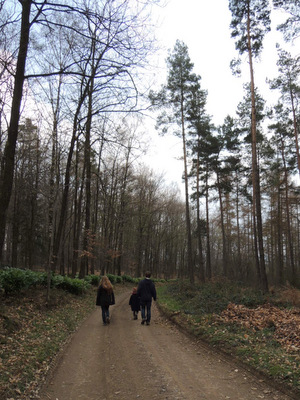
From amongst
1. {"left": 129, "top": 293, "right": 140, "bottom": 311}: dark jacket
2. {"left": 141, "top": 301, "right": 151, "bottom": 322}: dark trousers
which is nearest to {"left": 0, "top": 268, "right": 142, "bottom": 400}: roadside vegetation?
{"left": 129, "top": 293, "right": 140, "bottom": 311}: dark jacket

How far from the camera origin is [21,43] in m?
6.98

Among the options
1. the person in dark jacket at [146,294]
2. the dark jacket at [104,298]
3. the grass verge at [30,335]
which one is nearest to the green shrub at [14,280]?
the grass verge at [30,335]

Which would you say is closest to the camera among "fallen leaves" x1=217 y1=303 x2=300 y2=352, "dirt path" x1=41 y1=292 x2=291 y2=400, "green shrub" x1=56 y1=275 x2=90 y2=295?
"dirt path" x1=41 y1=292 x2=291 y2=400

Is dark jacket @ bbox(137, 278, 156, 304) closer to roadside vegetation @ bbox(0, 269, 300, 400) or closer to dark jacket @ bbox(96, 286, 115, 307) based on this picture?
dark jacket @ bbox(96, 286, 115, 307)

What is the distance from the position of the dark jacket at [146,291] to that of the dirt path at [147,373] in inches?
72.9

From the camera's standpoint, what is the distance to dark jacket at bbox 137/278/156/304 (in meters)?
9.47

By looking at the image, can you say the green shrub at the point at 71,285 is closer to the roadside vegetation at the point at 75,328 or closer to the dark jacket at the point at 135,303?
the roadside vegetation at the point at 75,328

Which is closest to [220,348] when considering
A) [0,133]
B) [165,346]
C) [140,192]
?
[165,346]

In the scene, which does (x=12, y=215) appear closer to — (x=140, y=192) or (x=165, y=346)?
(x=140, y=192)

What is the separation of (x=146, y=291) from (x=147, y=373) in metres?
4.68

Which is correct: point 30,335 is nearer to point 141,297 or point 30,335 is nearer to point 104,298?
point 104,298

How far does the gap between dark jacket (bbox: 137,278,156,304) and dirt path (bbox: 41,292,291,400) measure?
185cm

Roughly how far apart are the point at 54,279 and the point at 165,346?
7.21 meters

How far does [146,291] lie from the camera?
31.5ft
